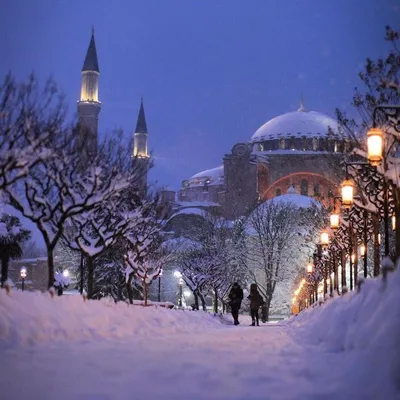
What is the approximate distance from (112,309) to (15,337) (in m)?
4.27

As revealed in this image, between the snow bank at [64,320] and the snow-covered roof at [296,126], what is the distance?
66560 millimetres

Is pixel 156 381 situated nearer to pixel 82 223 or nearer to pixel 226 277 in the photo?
pixel 82 223

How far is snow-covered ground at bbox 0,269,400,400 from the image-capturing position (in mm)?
4164

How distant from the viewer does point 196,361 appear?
6.04 meters

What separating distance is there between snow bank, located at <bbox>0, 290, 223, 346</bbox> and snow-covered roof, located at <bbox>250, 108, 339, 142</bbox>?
66560mm

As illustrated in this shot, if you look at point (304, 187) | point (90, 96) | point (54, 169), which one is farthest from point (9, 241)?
point (304, 187)

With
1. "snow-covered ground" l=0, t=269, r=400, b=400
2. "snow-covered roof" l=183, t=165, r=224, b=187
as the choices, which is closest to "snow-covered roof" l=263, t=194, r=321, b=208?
"snow-covered roof" l=183, t=165, r=224, b=187

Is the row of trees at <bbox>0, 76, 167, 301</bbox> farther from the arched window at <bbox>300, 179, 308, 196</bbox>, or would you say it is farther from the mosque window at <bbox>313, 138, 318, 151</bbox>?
the mosque window at <bbox>313, 138, 318, 151</bbox>

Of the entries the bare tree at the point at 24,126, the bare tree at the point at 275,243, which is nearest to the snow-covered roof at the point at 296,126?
the bare tree at the point at 275,243

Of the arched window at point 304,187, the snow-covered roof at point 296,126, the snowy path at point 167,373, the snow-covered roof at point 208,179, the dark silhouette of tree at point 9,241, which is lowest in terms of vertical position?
the snowy path at point 167,373

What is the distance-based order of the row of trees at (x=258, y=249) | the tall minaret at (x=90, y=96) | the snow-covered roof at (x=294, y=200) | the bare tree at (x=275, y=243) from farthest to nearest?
the tall minaret at (x=90, y=96) < the snow-covered roof at (x=294, y=200) < the bare tree at (x=275, y=243) < the row of trees at (x=258, y=249)

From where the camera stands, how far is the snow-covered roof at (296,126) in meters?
76.9

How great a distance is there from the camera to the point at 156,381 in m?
4.71

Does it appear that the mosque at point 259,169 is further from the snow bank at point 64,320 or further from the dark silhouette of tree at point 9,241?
the snow bank at point 64,320
